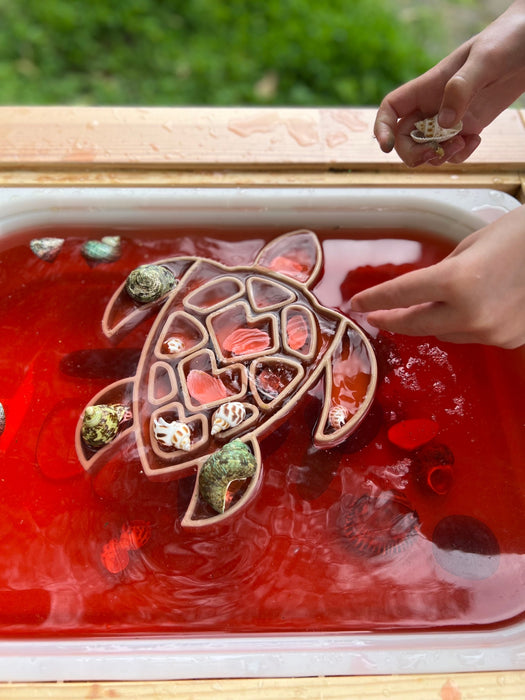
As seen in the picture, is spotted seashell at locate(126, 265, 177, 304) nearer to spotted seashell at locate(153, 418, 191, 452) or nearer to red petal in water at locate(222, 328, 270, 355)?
red petal in water at locate(222, 328, 270, 355)

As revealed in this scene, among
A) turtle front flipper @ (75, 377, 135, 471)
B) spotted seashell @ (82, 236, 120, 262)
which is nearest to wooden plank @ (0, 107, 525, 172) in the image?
spotted seashell @ (82, 236, 120, 262)

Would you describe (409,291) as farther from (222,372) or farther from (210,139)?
(210,139)

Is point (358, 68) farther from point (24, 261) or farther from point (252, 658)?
point (252, 658)

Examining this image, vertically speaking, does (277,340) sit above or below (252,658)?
above

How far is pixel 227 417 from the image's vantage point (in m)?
0.96

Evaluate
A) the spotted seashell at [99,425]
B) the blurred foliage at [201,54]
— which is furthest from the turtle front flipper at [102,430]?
the blurred foliage at [201,54]

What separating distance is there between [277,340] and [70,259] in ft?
1.60

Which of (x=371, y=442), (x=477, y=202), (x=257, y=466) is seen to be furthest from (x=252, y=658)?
(x=477, y=202)

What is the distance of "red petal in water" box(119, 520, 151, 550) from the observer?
95cm

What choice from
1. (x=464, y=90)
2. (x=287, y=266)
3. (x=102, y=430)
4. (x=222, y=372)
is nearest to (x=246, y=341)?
(x=222, y=372)

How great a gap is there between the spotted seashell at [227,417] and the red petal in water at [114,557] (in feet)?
0.79

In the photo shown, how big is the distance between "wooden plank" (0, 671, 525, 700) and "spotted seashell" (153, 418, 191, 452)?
0.34 m

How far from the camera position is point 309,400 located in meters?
1.04

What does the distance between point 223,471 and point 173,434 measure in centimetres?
11
